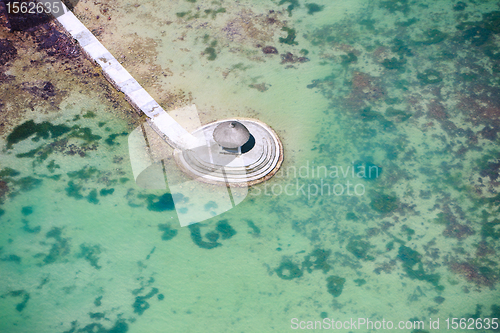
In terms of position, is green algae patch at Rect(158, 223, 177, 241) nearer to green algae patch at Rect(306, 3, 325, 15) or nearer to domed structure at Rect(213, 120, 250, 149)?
domed structure at Rect(213, 120, 250, 149)

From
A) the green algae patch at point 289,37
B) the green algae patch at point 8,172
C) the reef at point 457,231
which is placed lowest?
the reef at point 457,231

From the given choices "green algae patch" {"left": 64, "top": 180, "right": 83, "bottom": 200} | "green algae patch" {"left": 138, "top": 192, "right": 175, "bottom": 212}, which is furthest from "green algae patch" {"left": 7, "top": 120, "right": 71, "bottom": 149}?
"green algae patch" {"left": 138, "top": 192, "right": 175, "bottom": 212}

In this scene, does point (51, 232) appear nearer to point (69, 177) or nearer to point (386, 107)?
point (69, 177)

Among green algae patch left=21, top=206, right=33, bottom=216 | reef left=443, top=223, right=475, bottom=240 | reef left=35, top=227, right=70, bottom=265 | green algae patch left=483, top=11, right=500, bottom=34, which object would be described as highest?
green algae patch left=483, top=11, right=500, bottom=34

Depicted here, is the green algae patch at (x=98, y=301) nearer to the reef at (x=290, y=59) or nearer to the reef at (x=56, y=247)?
the reef at (x=56, y=247)

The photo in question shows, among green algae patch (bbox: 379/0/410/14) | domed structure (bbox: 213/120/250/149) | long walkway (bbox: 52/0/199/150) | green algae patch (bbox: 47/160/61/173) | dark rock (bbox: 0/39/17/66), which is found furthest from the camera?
green algae patch (bbox: 379/0/410/14)

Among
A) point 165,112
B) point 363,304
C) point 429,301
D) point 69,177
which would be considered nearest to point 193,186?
point 165,112

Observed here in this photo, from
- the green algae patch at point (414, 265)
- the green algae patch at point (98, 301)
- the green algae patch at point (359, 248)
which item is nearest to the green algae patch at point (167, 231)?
the green algae patch at point (98, 301)
